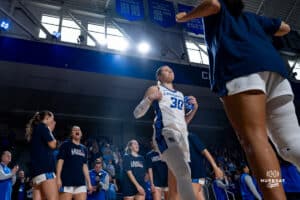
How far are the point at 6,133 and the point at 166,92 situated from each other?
30.2 feet

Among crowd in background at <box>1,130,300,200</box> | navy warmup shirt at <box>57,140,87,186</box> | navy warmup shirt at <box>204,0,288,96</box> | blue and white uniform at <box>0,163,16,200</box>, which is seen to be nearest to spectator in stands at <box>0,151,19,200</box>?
blue and white uniform at <box>0,163,16,200</box>

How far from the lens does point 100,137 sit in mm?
10531

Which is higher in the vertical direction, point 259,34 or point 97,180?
point 259,34

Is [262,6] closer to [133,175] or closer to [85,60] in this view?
[85,60]

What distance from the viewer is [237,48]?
44.6 inches

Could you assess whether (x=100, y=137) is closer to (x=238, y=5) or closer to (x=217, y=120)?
(x=217, y=120)

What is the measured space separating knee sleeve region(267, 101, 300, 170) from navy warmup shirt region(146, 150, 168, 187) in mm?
2796

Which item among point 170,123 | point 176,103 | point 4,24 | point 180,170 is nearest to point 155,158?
point 176,103

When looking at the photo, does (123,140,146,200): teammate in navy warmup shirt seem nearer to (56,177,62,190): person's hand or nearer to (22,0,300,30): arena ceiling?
(56,177,62,190): person's hand

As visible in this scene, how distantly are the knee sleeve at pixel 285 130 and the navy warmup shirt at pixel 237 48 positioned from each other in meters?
0.13

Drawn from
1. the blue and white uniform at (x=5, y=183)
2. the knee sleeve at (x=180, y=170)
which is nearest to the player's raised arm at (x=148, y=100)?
the knee sleeve at (x=180, y=170)

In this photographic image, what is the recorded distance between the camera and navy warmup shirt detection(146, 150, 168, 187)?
3892 mm

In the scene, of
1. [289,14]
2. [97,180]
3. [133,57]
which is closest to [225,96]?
[97,180]

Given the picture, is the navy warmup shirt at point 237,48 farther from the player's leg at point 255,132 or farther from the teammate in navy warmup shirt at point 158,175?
the teammate in navy warmup shirt at point 158,175
